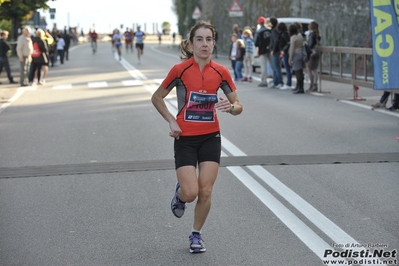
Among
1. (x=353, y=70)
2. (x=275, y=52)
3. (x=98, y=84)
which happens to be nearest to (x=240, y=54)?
(x=275, y=52)

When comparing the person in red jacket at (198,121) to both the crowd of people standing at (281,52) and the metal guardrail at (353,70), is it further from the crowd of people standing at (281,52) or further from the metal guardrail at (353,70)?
the crowd of people standing at (281,52)

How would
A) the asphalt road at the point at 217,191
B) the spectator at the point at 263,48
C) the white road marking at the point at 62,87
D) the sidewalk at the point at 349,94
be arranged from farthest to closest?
the white road marking at the point at 62,87
the spectator at the point at 263,48
the sidewalk at the point at 349,94
the asphalt road at the point at 217,191

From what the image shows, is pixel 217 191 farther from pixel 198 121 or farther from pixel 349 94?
pixel 349 94

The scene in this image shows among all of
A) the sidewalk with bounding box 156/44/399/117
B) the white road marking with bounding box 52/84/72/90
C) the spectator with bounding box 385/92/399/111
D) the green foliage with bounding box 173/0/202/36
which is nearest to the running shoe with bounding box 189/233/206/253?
the sidewalk with bounding box 156/44/399/117

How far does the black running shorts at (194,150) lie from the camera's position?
6570mm

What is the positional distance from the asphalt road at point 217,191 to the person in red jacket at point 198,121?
49 cm

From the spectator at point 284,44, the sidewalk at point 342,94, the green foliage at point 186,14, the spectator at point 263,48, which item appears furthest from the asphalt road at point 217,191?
the green foliage at point 186,14

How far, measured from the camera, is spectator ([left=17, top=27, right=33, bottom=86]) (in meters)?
27.3

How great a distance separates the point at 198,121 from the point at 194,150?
225 mm

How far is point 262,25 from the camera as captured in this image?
26766 millimetres

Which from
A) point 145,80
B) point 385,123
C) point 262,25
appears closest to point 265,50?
point 262,25

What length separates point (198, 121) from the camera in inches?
258

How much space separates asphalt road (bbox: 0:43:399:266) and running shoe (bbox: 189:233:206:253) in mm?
57

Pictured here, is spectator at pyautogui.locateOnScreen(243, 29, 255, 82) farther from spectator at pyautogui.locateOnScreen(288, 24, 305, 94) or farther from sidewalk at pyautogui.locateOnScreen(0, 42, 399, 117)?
spectator at pyautogui.locateOnScreen(288, 24, 305, 94)
